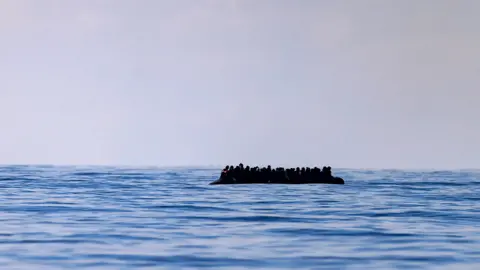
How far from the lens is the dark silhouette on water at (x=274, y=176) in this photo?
10969cm

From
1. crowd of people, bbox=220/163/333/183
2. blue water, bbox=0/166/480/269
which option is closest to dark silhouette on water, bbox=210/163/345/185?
crowd of people, bbox=220/163/333/183

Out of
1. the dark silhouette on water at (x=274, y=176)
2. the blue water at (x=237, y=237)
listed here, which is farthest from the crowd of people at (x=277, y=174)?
the blue water at (x=237, y=237)

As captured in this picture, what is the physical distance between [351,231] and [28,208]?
84.9 ft

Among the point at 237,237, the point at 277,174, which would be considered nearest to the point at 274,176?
the point at 277,174

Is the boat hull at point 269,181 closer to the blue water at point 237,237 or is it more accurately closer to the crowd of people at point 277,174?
the crowd of people at point 277,174

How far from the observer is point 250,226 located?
142 ft

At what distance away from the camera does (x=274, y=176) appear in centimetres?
11138

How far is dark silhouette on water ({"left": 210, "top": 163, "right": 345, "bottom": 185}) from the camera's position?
4318 inches

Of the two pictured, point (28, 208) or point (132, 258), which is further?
point (28, 208)

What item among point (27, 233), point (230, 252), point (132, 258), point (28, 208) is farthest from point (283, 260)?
point (28, 208)

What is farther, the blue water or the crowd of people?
the crowd of people

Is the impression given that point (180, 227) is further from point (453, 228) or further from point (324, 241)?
point (453, 228)

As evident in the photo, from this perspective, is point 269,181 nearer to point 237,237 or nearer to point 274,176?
point 274,176

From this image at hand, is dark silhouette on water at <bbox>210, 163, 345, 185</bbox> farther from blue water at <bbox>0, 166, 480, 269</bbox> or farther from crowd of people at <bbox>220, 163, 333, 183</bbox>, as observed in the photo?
blue water at <bbox>0, 166, 480, 269</bbox>
